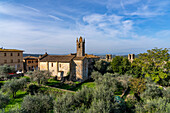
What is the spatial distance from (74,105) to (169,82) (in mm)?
29253

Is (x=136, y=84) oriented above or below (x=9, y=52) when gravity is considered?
below

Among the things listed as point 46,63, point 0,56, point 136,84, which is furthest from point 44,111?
point 0,56

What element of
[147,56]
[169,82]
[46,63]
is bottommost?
[169,82]

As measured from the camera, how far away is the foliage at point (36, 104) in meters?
11.5

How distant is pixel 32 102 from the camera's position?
39.1 feet

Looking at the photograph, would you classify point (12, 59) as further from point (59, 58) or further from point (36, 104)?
point (36, 104)

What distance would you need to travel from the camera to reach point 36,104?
39.0ft

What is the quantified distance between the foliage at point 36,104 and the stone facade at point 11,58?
34.3 metres

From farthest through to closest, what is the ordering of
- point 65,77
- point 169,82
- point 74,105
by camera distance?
1. point 65,77
2. point 169,82
3. point 74,105

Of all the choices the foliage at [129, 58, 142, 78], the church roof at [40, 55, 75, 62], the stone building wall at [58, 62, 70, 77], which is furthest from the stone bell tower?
the foliage at [129, 58, 142, 78]

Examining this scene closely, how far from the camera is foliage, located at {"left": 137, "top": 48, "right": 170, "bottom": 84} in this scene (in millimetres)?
28519

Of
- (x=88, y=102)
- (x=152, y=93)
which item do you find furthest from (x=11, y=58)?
(x=152, y=93)

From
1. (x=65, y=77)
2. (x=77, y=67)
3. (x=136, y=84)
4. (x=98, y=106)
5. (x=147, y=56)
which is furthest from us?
(x=77, y=67)

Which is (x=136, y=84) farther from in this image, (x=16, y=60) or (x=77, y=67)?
(x=16, y=60)
